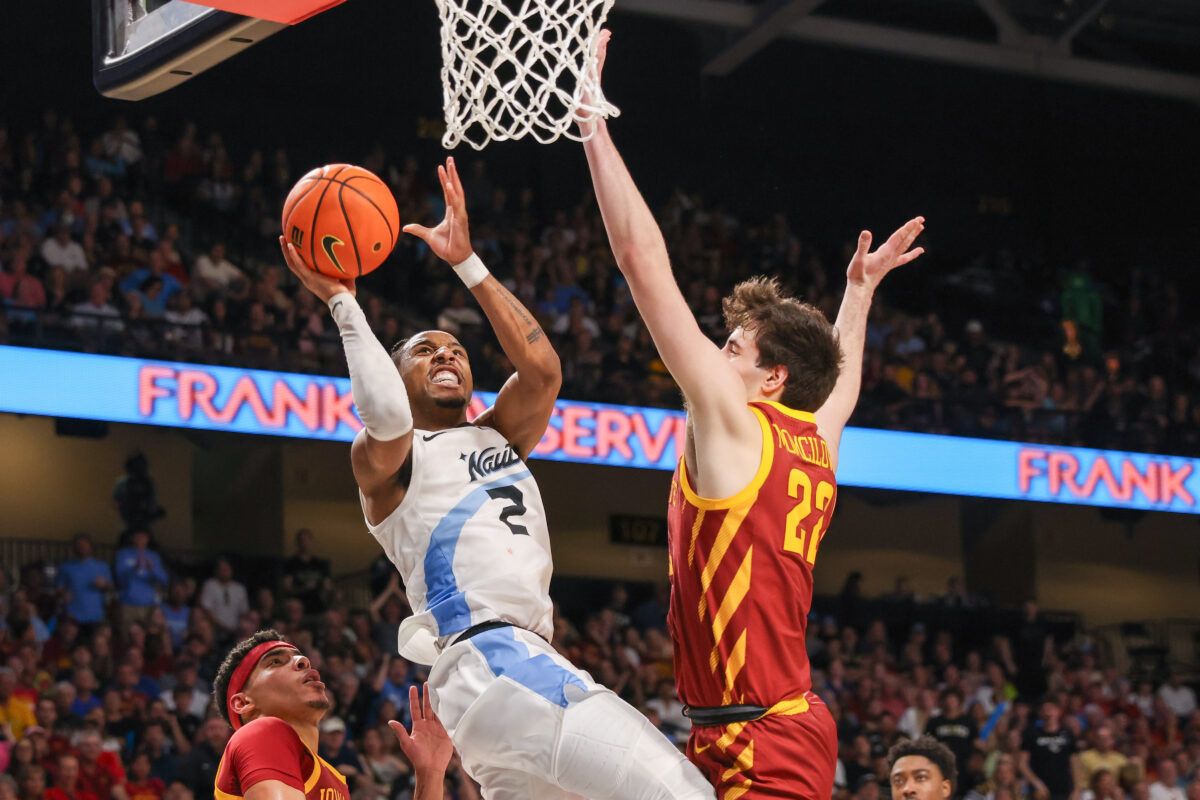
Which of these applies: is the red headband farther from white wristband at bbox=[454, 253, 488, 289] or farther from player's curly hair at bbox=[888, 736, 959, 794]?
player's curly hair at bbox=[888, 736, 959, 794]

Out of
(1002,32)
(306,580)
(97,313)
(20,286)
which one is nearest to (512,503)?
(97,313)

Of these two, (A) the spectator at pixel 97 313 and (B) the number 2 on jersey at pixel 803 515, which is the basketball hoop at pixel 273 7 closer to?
(B) the number 2 on jersey at pixel 803 515

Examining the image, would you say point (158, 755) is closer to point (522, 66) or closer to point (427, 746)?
point (427, 746)

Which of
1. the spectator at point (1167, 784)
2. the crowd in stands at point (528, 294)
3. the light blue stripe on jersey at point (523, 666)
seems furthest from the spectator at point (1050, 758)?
the light blue stripe on jersey at point (523, 666)

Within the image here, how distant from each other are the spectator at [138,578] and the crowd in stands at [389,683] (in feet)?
0.05

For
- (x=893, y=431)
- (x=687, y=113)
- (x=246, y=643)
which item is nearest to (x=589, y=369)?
(x=893, y=431)

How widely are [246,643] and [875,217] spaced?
1669cm

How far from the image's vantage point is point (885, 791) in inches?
461

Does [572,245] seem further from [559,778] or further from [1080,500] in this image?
[559,778]

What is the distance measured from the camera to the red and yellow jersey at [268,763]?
16.1 feet

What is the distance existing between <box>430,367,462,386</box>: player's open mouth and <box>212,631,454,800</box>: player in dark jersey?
0.90 metres

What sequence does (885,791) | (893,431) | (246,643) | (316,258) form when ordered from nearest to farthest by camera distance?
(316,258)
(246,643)
(885,791)
(893,431)

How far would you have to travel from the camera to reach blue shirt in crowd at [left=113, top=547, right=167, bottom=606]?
12.5 meters

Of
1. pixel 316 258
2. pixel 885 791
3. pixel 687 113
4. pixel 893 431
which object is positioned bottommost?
pixel 885 791
